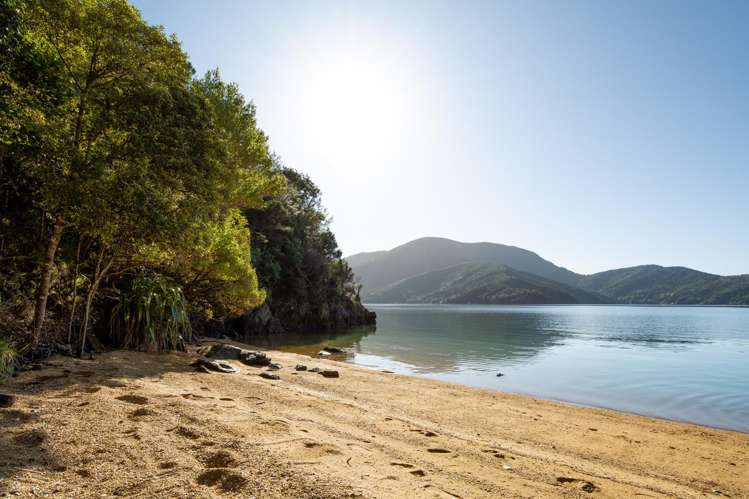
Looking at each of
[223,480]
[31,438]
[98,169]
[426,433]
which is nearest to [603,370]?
[426,433]

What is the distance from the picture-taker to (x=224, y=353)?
16.0 meters

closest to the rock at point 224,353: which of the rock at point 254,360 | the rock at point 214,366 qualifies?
the rock at point 254,360

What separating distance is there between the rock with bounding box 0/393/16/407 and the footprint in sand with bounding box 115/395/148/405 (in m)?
1.47

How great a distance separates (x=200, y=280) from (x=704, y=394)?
22.7 metres

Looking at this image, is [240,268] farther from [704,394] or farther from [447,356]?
[704,394]

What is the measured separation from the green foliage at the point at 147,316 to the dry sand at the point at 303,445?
2770 mm

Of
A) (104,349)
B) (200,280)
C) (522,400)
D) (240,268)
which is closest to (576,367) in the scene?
(522,400)

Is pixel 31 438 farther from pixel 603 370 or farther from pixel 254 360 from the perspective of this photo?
pixel 603 370

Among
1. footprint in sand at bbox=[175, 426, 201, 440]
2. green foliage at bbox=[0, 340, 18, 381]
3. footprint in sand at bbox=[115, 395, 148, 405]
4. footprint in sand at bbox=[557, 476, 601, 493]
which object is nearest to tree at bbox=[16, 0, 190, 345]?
green foliage at bbox=[0, 340, 18, 381]

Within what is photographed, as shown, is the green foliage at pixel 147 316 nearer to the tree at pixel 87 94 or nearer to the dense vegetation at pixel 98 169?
the dense vegetation at pixel 98 169

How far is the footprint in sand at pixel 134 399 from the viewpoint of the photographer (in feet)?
23.9

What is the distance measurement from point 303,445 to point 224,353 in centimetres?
1135

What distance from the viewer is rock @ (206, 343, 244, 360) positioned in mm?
15875

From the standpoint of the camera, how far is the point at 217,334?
1185 inches
